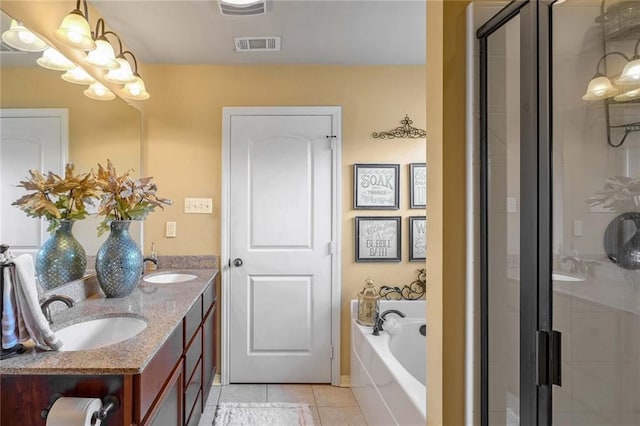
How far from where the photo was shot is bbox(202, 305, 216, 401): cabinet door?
211 centimetres

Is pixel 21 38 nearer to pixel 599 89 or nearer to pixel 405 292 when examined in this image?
pixel 599 89

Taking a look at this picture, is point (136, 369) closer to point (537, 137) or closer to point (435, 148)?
point (435, 148)

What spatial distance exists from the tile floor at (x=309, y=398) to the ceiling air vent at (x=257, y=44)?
2.47m

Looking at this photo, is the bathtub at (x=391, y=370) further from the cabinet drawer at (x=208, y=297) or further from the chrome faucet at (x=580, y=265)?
the cabinet drawer at (x=208, y=297)

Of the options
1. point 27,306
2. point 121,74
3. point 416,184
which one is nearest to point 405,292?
point 416,184

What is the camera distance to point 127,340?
3.87ft

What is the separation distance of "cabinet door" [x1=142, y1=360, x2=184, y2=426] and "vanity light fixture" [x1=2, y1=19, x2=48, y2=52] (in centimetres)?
145

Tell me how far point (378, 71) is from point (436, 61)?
164cm

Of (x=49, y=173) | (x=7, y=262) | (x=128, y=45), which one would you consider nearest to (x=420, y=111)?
(x=128, y=45)

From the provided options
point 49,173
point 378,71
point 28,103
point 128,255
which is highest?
point 378,71

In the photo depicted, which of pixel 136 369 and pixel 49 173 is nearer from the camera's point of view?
pixel 136 369

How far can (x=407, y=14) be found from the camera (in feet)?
6.59

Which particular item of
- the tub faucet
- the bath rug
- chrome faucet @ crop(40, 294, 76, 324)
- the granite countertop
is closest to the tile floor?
the bath rug

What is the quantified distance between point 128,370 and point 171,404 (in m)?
0.54
